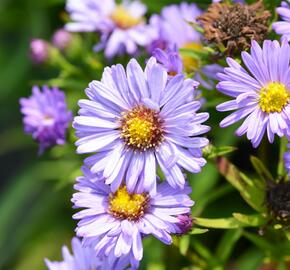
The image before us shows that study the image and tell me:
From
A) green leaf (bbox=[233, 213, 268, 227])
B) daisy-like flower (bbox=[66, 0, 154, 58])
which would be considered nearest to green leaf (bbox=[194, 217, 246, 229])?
green leaf (bbox=[233, 213, 268, 227])

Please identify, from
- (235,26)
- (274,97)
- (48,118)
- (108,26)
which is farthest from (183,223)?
(108,26)

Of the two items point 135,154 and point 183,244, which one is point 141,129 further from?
point 183,244

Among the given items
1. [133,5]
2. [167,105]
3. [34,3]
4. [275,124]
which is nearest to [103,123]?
[167,105]

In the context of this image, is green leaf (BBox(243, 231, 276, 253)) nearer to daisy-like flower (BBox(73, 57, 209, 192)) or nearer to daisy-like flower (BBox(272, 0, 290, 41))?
daisy-like flower (BBox(73, 57, 209, 192))

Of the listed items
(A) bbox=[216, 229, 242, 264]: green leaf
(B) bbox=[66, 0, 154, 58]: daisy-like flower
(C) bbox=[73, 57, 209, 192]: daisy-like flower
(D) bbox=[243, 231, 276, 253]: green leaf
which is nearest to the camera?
(C) bbox=[73, 57, 209, 192]: daisy-like flower

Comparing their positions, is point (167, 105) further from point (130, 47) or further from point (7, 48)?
point (7, 48)
